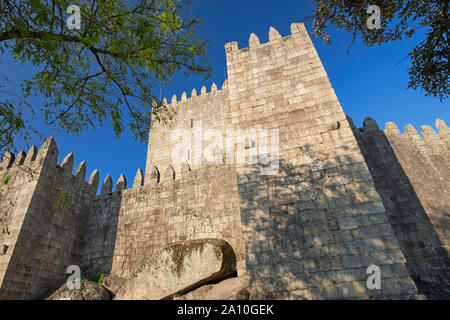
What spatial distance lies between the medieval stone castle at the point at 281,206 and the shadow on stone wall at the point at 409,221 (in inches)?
1.4

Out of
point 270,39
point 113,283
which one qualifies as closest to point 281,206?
point 270,39

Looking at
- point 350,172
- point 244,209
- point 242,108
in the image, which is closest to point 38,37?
point 242,108

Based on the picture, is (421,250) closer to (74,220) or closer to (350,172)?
(350,172)

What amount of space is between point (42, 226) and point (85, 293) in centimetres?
339

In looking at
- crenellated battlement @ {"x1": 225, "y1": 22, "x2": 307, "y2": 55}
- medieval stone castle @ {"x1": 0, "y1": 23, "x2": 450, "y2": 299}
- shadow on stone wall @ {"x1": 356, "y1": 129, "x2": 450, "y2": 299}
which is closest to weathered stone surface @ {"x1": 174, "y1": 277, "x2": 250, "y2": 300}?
medieval stone castle @ {"x1": 0, "y1": 23, "x2": 450, "y2": 299}

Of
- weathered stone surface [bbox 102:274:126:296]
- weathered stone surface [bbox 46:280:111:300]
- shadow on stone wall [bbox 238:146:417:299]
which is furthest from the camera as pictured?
weathered stone surface [bbox 102:274:126:296]

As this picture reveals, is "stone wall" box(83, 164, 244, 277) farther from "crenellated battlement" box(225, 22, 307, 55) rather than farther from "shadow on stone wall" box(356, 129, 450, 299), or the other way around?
"shadow on stone wall" box(356, 129, 450, 299)

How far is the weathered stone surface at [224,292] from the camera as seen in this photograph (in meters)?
6.49

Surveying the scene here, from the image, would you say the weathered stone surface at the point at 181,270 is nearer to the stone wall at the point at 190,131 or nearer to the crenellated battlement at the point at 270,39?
the crenellated battlement at the point at 270,39

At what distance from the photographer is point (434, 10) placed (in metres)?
7.05

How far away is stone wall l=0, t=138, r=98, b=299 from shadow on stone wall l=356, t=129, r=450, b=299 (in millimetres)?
11872

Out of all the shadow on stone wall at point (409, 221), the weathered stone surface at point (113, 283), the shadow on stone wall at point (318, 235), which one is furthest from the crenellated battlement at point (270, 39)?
the weathered stone surface at point (113, 283)

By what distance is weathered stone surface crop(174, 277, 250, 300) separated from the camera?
6.49m

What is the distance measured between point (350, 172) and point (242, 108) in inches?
147
